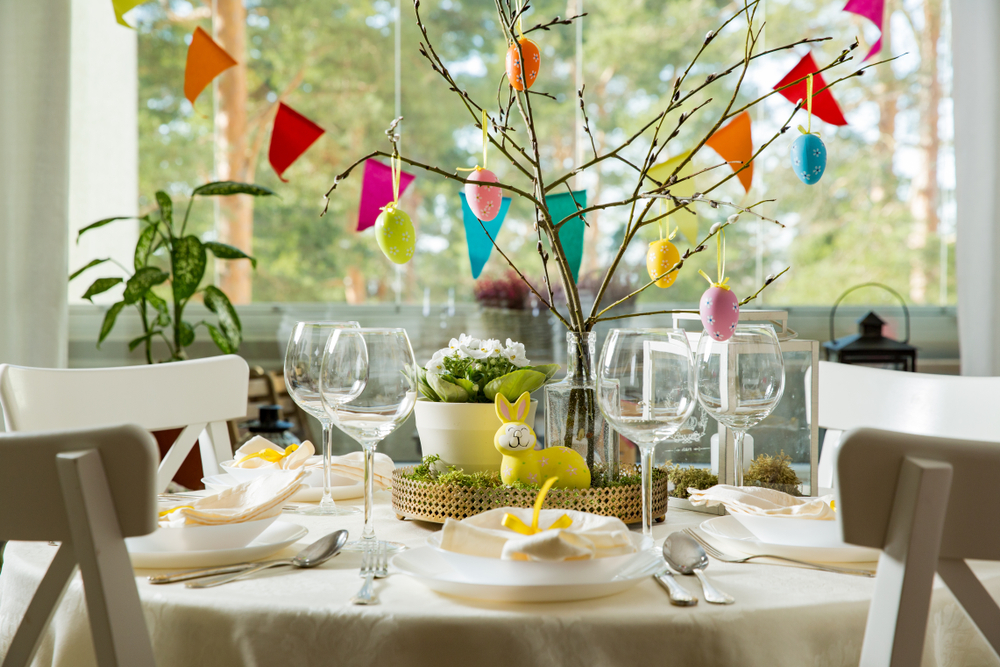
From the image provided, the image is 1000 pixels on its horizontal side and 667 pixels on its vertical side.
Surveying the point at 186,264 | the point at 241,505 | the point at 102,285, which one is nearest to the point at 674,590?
the point at 241,505

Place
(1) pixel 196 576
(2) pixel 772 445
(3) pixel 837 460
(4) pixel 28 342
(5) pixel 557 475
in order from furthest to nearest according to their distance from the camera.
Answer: (4) pixel 28 342
(2) pixel 772 445
(5) pixel 557 475
(1) pixel 196 576
(3) pixel 837 460

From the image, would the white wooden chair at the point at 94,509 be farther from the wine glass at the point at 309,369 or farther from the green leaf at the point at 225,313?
the green leaf at the point at 225,313

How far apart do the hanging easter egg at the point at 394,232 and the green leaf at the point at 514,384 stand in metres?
0.21

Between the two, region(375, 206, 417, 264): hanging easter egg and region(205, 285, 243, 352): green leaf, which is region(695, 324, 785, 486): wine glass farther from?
region(205, 285, 243, 352): green leaf

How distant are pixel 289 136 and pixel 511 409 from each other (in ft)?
5.73

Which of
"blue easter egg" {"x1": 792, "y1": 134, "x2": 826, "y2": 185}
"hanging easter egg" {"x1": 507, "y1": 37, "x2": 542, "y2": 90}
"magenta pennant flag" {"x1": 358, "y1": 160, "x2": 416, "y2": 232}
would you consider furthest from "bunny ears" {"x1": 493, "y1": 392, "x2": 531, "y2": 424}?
"magenta pennant flag" {"x1": 358, "y1": 160, "x2": 416, "y2": 232}

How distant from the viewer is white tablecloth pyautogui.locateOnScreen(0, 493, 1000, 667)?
64cm

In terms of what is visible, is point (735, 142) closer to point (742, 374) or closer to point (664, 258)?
point (664, 258)

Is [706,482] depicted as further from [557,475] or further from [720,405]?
[557,475]

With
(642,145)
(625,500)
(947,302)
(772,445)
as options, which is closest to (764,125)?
(642,145)

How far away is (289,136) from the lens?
2455 millimetres

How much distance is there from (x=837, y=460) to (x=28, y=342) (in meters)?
2.92

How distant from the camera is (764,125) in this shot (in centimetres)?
346

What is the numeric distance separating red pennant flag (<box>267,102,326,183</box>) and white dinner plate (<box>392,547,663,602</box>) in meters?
1.90
